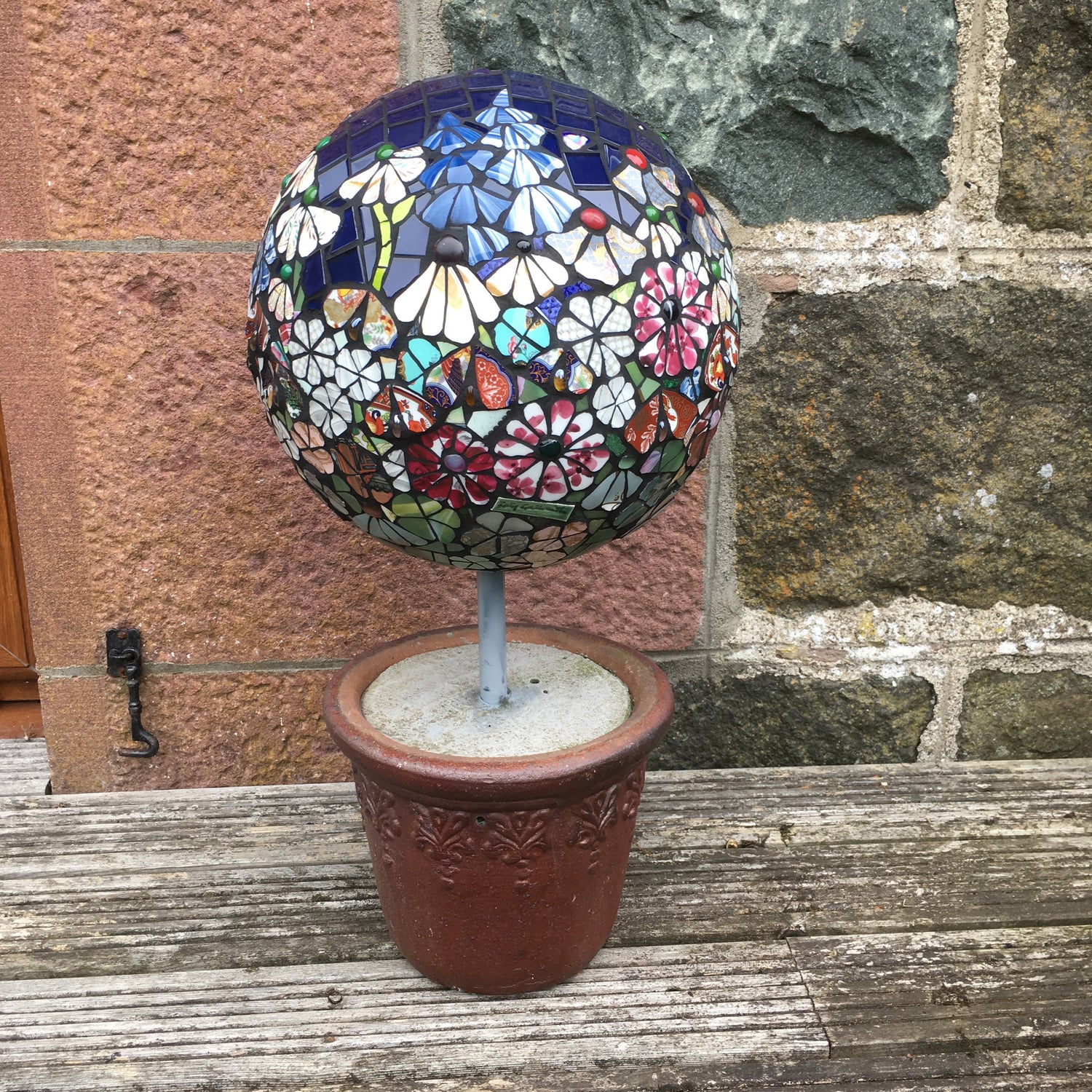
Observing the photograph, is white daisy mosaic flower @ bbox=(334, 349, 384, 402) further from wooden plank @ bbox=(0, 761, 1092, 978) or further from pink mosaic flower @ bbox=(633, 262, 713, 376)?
wooden plank @ bbox=(0, 761, 1092, 978)

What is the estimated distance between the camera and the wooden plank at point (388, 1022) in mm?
1065

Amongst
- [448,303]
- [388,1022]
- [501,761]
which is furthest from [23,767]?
[448,303]

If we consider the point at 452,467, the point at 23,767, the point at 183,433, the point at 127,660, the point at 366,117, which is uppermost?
the point at 366,117

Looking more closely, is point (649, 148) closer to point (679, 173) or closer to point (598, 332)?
point (679, 173)

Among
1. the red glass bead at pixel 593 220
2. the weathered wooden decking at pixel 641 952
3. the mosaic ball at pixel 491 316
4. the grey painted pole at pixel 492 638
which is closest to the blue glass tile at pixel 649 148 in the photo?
the mosaic ball at pixel 491 316

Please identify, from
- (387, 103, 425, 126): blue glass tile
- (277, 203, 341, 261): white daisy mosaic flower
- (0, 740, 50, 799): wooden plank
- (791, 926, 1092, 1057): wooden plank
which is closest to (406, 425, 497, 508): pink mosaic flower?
(277, 203, 341, 261): white daisy mosaic flower

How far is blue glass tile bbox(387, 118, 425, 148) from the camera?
97cm

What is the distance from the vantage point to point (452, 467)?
0.95 metres

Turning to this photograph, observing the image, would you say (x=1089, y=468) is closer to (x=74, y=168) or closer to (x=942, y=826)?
(x=942, y=826)

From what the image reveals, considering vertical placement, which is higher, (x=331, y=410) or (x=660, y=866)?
(x=331, y=410)

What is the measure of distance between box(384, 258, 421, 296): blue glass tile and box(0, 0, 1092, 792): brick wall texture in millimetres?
620

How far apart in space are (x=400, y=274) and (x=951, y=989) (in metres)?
1.01

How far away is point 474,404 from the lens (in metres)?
0.92

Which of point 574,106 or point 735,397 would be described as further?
point 735,397
